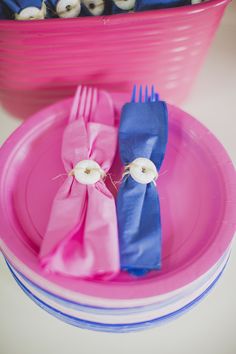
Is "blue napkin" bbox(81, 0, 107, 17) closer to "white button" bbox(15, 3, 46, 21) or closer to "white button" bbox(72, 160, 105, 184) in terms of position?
"white button" bbox(15, 3, 46, 21)

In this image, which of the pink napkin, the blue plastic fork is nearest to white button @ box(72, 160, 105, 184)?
the pink napkin

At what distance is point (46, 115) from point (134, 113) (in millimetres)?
108

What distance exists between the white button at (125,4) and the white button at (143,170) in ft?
0.62

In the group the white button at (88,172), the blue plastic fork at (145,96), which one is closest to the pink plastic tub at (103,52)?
the blue plastic fork at (145,96)

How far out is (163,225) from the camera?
0.44 metres

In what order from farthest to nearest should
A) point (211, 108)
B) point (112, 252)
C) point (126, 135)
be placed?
point (211, 108), point (126, 135), point (112, 252)

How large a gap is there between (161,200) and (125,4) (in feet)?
0.76

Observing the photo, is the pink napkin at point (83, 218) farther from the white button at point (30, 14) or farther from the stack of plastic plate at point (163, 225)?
the white button at point (30, 14)

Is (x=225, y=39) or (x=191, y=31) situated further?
(x=225, y=39)

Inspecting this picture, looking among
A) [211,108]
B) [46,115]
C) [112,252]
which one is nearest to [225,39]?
[211,108]

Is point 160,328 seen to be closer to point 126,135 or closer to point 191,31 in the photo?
point 126,135

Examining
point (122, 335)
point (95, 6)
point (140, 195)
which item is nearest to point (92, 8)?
point (95, 6)

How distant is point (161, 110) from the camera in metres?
0.49

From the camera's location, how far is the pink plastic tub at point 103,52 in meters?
0.44
